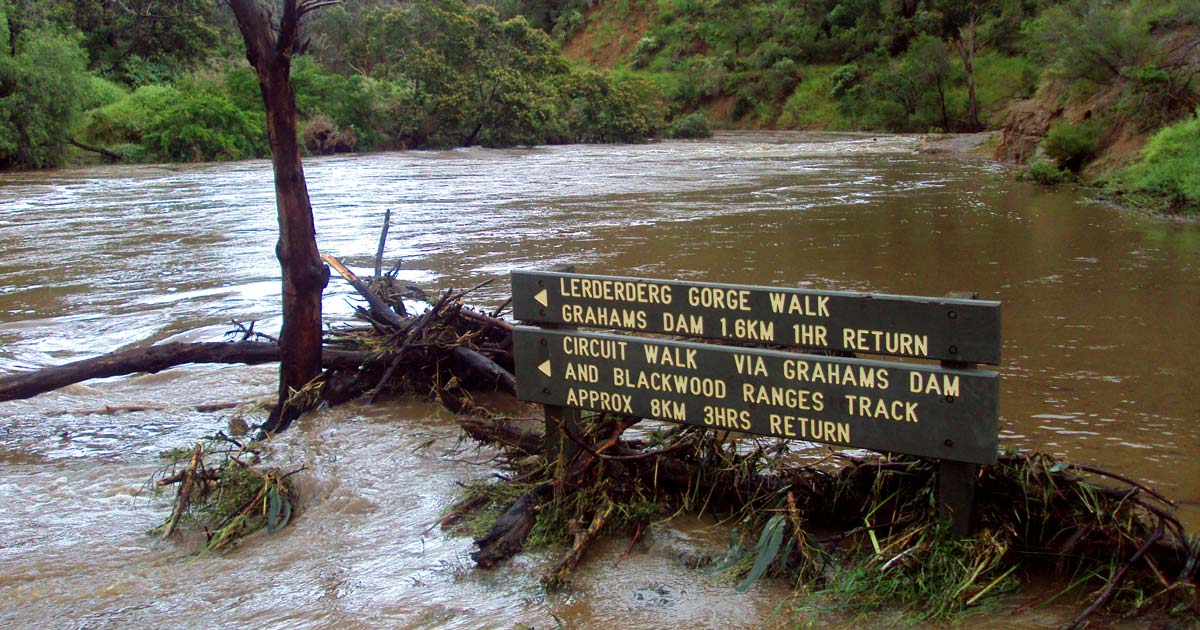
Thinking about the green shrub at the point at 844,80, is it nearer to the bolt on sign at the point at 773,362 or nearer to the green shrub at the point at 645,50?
the green shrub at the point at 645,50

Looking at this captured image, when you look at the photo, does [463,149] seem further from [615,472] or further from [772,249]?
[615,472]

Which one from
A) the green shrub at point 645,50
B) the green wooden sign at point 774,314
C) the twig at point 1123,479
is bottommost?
the twig at point 1123,479

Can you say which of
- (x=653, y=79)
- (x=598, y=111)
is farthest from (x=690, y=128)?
(x=653, y=79)

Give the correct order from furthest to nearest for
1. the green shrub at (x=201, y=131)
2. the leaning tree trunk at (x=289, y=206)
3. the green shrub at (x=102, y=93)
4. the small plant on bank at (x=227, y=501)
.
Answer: the green shrub at (x=102, y=93), the green shrub at (x=201, y=131), the leaning tree trunk at (x=289, y=206), the small plant on bank at (x=227, y=501)

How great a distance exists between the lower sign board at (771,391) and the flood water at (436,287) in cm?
60

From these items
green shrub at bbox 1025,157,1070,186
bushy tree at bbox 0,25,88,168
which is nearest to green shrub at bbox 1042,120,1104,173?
green shrub at bbox 1025,157,1070,186

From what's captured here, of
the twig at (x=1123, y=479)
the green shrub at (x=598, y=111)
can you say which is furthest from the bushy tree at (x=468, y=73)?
the twig at (x=1123, y=479)

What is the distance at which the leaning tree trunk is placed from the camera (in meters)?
5.90

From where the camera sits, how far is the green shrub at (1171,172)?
1415 cm

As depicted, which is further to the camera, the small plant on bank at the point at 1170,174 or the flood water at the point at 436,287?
the small plant on bank at the point at 1170,174

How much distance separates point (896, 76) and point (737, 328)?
4295 cm

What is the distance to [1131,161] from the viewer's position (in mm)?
17375

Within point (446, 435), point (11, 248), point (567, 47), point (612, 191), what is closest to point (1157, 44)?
point (612, 191)

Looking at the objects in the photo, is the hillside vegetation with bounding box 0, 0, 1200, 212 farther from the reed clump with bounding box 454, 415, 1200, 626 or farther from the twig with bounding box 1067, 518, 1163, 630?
the twig with bounding box 1067, 518, 1163, 630
